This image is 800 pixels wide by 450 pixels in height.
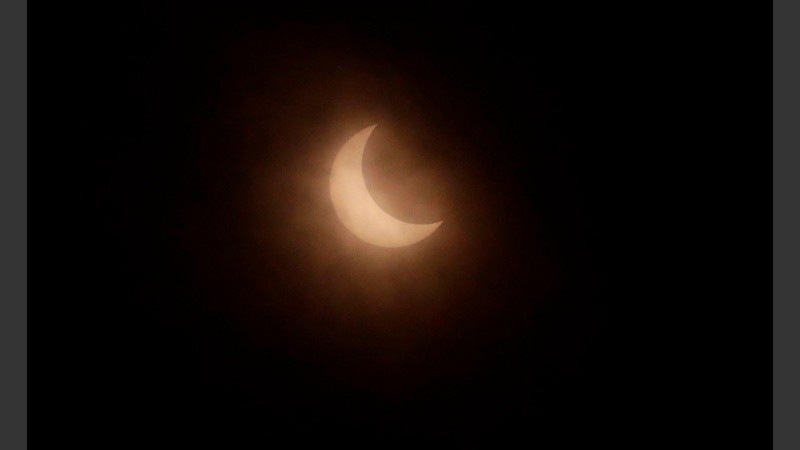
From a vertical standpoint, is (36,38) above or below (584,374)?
above

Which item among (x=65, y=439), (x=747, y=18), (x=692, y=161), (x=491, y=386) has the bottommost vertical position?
(x=65, y=439)

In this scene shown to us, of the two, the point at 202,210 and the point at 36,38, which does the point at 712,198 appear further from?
the point at 36,38

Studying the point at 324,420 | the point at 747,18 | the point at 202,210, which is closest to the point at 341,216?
the point at 202,210

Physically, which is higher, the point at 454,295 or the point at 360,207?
the point at 360,207
